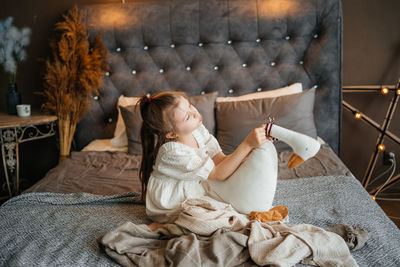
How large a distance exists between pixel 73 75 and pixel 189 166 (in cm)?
148

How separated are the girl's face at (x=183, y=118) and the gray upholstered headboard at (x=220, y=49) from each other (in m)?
1.06

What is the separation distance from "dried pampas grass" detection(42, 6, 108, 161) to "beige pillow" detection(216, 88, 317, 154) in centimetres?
102

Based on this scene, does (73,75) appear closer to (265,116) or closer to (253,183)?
(265,116)

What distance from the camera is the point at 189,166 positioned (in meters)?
1.22

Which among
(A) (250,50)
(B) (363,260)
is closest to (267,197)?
(B) (363,260)

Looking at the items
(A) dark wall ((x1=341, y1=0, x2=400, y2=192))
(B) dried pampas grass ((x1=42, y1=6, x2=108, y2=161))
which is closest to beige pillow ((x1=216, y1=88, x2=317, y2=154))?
(A) dark wall ((x1=341, y1=0, x2=400, y2=192))

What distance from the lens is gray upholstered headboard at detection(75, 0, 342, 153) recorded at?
7.22ft

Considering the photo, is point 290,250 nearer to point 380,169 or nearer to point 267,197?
point 267,197

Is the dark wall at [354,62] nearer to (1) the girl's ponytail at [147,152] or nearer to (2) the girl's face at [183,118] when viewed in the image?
(2) the girl's face at [183,118]

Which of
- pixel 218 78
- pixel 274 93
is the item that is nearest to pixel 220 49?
pixel 218 78

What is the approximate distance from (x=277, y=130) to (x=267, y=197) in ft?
0.86

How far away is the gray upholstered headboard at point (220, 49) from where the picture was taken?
2.20m

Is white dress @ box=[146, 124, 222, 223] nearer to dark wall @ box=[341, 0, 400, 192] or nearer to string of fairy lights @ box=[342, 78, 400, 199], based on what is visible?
string of fairy lights @ box=[342, 78, 400, 199]

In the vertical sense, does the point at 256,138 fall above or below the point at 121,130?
above
